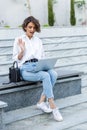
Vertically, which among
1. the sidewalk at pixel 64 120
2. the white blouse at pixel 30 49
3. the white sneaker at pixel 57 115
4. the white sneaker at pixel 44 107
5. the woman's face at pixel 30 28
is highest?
the woman's face at pixel 30 28

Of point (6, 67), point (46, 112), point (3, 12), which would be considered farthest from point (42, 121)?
point (3, 12)

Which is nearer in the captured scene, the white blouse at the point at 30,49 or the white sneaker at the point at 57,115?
the white sneaker at the point at 57,115

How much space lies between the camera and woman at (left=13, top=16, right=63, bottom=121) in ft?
16.0

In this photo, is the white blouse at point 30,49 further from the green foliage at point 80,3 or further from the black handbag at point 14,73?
the green foliage at point 80,3

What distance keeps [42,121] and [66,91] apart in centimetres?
101

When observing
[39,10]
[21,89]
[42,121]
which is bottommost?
[42,121]

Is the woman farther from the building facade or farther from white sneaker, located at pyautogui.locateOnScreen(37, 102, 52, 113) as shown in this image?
the building facade

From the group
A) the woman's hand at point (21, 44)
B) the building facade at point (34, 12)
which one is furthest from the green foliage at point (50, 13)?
the woman's hand at point (21, 44)

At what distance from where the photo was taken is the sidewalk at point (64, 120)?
185 inches

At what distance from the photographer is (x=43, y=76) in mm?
4934

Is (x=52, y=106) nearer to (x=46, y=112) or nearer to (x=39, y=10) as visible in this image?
(x=46, y=112)

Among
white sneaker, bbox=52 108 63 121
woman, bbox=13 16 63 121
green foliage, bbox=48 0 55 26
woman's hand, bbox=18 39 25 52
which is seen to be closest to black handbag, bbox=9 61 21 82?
woman, bbox=13 16 63 121

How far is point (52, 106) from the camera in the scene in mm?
4852

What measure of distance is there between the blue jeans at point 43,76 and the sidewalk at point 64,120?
0.33m
